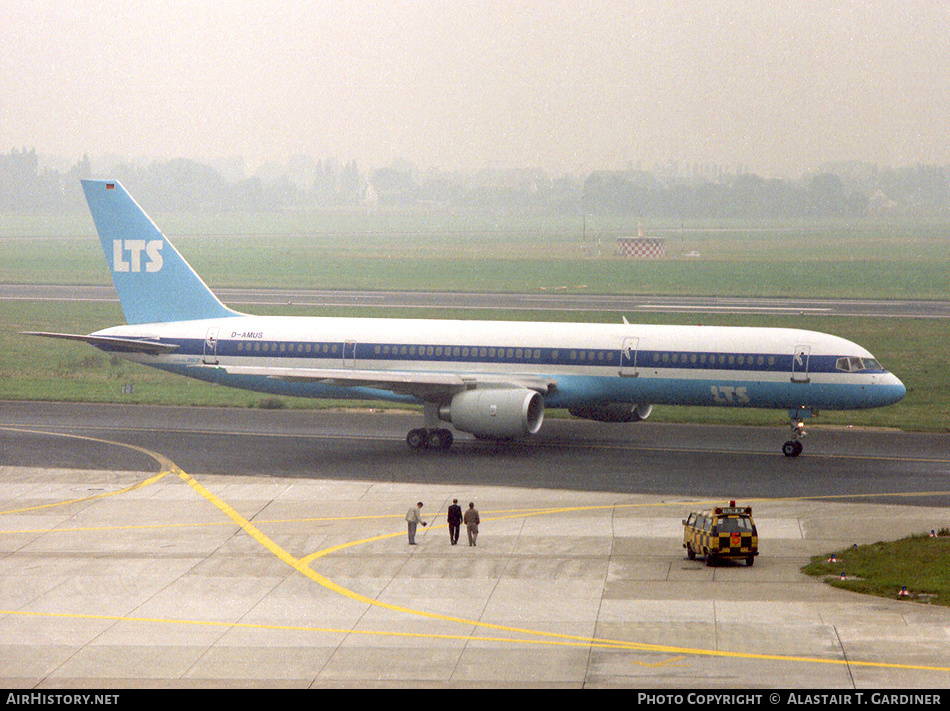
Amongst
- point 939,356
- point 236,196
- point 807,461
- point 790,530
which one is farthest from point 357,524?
point 236,196

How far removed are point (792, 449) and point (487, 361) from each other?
12.5 meters

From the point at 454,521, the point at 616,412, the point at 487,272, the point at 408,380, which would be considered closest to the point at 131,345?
the point at 408,380

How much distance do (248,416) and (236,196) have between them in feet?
423

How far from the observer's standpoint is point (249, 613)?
2564 centimetres

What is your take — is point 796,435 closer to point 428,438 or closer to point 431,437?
point 431,437

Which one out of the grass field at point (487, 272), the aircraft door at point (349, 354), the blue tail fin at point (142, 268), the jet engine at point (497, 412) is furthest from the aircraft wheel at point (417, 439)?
the grass field at point (487, 272)

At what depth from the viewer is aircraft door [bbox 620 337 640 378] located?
44906 millimetres

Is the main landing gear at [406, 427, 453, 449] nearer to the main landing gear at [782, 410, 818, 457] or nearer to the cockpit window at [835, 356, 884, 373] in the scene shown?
the main landing gear at [782, 410, 818, 457]

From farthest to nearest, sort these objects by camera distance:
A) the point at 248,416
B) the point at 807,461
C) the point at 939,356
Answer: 1. the point at 939,356
2. the point at 248,416
3. the point at 807,461

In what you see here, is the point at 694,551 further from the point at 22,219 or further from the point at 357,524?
the point at 22,219

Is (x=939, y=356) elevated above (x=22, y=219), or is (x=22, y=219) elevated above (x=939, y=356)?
(x=22, y=219)

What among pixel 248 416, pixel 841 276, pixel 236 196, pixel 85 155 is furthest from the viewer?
pixel 236 196

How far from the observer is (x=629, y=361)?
44.9 m

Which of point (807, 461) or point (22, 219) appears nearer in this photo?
point (807, 461)
